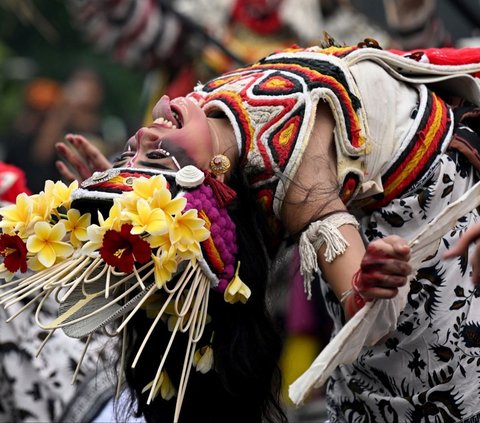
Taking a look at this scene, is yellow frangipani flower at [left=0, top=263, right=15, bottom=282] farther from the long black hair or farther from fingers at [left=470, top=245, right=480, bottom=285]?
fingers at [left=470, top=245, right=480, bottom=285]

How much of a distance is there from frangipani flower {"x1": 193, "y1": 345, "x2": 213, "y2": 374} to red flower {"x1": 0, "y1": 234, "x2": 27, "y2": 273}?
0.43 m

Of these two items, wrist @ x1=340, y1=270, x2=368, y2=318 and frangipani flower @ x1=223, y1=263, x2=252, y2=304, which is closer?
wrist @ x1=340, y1=270, x2=368, y2=318

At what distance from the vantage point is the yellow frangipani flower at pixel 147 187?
105 inches

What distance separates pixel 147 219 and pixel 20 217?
13.6 inches

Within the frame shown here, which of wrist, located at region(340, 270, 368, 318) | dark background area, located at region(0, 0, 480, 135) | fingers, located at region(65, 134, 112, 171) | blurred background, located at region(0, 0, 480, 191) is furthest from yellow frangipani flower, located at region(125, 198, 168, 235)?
dark background area, located at region(0, 0, 480, 135)

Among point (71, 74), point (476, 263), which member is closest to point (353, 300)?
point (476, 263)

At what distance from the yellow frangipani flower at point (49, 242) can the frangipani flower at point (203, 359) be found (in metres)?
0.38

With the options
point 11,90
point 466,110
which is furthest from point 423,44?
point 11,90

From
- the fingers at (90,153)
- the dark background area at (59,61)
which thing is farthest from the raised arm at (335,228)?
the dark background area at (59,61)

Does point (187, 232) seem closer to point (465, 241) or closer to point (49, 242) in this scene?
point (49, 242)

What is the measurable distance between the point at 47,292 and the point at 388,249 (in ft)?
2.48

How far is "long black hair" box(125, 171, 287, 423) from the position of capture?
9.48ft

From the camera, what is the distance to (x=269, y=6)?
246 inches

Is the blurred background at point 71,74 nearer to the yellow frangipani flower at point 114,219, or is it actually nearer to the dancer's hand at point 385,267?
the yellow frangipani flower at point 114,219
